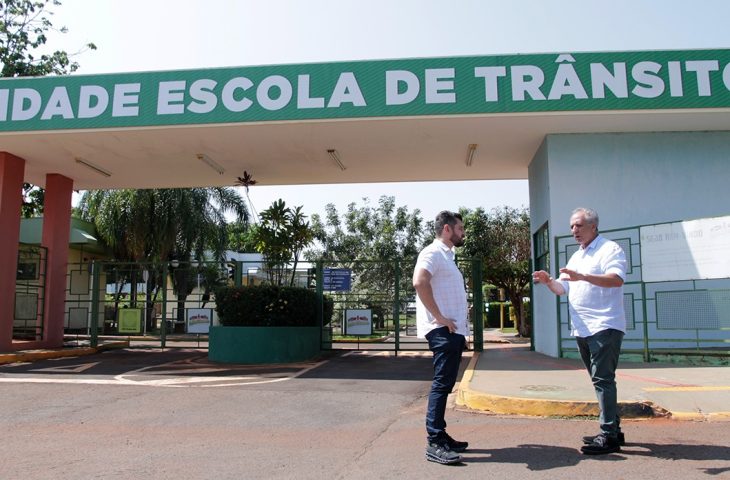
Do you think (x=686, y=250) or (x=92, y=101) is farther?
(x=92, y=101)

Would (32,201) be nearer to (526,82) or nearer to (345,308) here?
(345,308)

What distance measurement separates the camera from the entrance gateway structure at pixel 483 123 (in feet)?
34.3

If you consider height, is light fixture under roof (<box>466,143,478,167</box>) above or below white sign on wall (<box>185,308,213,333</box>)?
above

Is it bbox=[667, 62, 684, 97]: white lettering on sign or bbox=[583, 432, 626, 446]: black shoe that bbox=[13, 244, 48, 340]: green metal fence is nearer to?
bbox=[583, 432, 626, 446]: black shoe

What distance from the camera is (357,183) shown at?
16.1m

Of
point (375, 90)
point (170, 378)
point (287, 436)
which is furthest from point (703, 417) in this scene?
point (375, 90)

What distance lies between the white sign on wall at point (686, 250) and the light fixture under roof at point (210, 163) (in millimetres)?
8965

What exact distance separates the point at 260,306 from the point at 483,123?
5.45 metres

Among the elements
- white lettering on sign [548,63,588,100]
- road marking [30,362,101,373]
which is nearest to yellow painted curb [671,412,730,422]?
white lettering on sign [548,63,588,100]

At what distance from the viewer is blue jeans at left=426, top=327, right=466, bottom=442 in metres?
4.25

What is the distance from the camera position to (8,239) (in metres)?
12.7

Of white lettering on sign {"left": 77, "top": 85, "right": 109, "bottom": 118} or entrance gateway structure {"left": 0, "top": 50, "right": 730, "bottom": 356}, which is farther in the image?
white lettering on sign {"left": 77, "top": 85, "right": 109, "bottom": 118}

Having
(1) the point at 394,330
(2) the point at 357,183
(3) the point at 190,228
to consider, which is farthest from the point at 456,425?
(3) the point at 190,228

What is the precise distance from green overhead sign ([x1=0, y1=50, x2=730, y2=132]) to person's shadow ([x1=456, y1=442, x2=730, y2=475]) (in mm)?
7177
